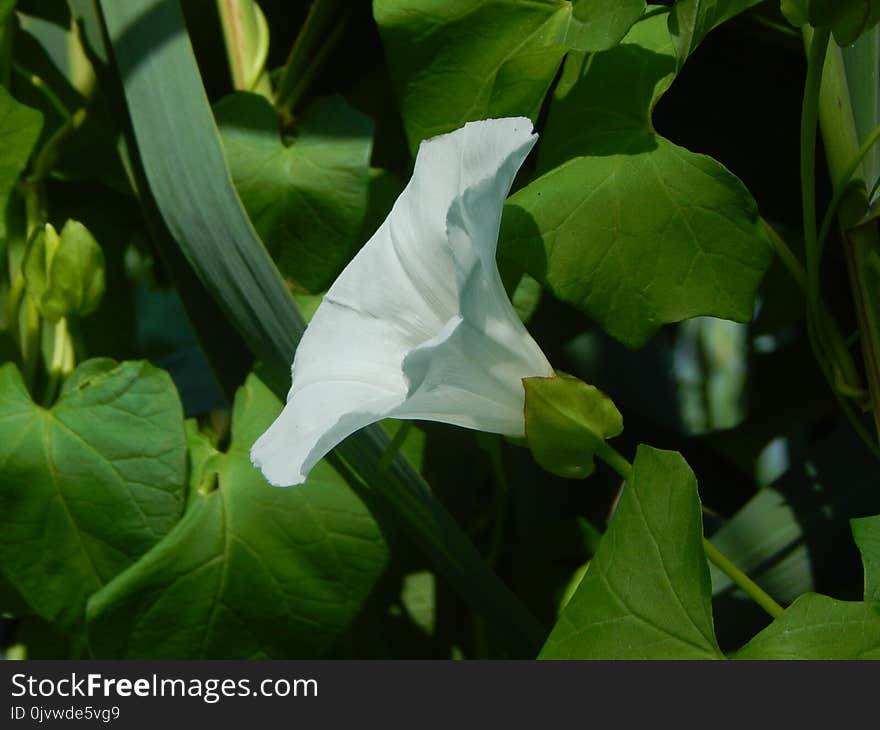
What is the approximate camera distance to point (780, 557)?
0.50 m

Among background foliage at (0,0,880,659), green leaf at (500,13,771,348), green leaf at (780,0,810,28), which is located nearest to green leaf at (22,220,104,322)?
background foliage at (0,0,880,659)

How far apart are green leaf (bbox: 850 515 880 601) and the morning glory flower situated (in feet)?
0.45

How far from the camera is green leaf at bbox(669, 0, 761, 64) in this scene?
1.25 feet

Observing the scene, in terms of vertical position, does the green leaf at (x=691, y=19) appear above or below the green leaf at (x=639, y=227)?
above

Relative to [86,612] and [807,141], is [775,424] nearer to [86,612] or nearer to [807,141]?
[807,141]

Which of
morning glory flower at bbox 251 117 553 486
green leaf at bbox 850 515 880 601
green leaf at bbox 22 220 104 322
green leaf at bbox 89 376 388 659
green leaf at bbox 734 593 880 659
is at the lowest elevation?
green leaf at bbox 89 376 388 659

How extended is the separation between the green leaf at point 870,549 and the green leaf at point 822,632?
0.7 inches

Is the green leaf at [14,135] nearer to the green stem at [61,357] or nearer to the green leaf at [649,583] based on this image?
the green stem at [61,357]

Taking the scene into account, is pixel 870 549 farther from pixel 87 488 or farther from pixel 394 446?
pixel 87 488

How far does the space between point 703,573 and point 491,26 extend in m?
0.26

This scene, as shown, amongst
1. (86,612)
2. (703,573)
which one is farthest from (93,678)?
(703,573)

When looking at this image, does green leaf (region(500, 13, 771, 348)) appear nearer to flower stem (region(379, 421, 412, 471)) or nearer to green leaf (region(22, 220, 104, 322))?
flower stem (region(379, 421, 412, 471))

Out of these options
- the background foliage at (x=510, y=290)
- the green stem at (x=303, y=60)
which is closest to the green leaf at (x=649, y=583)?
the background foliage at (x=510, y=290)

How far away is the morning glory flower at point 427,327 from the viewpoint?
0.35 metres
